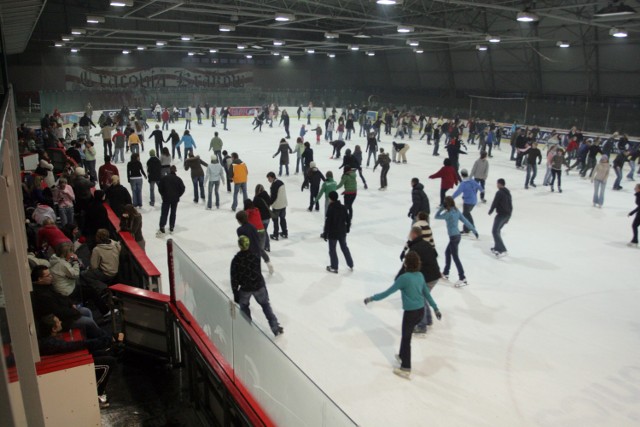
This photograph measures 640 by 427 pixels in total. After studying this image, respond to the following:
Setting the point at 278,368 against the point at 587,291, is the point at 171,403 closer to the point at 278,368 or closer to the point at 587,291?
the point at 278,368

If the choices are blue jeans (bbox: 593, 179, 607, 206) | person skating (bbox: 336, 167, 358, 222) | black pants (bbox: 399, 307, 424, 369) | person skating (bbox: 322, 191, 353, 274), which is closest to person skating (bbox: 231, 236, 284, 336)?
black pants (bbox: 399, 307, 424, 369)

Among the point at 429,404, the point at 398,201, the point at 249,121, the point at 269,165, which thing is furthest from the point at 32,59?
the point at 429,404

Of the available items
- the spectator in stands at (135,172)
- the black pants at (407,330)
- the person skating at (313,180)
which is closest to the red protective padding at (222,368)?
the black pants at (407,330)

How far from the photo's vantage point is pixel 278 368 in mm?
3350

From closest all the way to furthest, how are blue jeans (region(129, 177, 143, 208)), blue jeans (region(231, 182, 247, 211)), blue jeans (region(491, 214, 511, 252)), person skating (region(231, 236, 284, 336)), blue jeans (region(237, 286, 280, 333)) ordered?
person skating (region(231, 236, 284, 336)) < blue jeans (region(237, 286, 280, 333)) < blue jeans (region(491, 214, 511, 252)) < blue jeans (region(129, 177, 143, 208)) < blue jeans (region(231, 182, 247, 211))

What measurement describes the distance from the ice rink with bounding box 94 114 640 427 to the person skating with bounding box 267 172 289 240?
32 centimetres

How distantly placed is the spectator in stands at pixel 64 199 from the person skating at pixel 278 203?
3746 mm

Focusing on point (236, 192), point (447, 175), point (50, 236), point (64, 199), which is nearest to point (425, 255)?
point (50, 236)

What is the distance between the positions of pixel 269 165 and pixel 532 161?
917 cm

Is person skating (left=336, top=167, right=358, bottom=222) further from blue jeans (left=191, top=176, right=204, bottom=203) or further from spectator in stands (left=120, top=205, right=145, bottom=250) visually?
spectator in stands (left=120, top=205, right=145, bottom=250)

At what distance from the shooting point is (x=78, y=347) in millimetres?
4340

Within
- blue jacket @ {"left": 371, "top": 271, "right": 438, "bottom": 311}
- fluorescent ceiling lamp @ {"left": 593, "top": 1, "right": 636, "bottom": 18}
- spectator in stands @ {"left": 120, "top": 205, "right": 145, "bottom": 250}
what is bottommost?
blue jacket @ {"left": 371, "top": 271, "right": 438, "bottom": 311}

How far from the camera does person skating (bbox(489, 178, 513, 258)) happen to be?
31.3 ft

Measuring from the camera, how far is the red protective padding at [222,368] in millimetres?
3632
